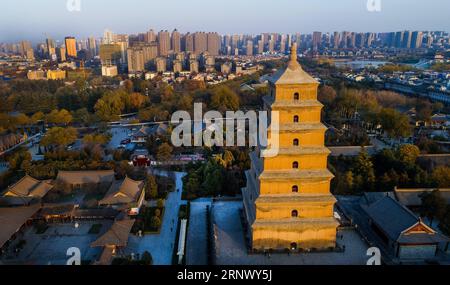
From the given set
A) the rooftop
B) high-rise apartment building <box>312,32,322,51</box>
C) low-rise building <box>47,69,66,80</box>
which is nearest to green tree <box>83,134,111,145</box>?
the rooftop

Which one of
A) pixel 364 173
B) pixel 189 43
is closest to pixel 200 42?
pixel 189 43

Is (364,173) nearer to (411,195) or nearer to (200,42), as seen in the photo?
(411,195)

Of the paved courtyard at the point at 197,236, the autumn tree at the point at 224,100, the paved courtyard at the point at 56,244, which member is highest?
the autumn tree at the point at 224,100

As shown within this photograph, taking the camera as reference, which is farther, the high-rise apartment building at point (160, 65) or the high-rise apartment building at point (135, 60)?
the high-rise apartment building at point (160, 65)

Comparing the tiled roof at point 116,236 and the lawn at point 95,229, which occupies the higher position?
the tiled roof at point 116,236

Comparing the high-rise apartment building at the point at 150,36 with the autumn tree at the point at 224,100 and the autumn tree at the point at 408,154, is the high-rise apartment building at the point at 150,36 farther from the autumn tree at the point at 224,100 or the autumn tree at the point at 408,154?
the autumn tree at the point at 408,154

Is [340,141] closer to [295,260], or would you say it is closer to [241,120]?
[241,120]

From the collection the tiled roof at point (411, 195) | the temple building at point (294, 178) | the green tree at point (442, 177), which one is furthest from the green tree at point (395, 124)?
the temple building at point (294, 178)

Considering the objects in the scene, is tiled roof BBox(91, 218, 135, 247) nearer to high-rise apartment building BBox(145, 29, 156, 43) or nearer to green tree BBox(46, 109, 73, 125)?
green tree BBox(46, 109, 73, 125)
